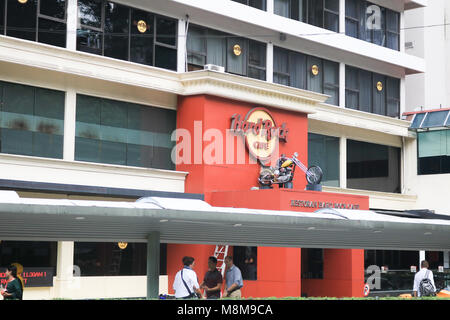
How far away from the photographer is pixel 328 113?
37.0m

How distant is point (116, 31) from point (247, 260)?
9.93m

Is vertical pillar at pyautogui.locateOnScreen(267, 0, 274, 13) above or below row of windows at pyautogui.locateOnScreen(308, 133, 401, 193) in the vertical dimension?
above

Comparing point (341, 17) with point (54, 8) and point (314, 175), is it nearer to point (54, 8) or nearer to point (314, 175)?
point (314, 175)

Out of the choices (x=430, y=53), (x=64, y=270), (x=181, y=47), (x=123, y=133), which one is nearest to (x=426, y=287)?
(x=64, y=270)

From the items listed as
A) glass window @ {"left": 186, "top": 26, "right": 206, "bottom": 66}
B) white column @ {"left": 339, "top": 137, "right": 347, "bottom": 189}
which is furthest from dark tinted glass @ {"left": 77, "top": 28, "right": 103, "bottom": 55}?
white column @ {"left": 339, "top": 137, "right": 347, "bottom": 189}

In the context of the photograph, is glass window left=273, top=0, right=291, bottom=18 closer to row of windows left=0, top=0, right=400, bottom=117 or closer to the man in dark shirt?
row of windows left=0, top=0, right=400, bottom=117

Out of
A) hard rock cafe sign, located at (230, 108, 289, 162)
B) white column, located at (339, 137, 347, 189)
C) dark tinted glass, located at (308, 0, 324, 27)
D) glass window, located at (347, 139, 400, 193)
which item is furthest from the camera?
glass window, located at (347, 139, 400, 193)

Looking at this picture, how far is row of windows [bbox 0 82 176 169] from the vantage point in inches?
1043

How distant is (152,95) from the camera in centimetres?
3045

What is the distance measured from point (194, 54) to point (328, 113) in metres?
8.17

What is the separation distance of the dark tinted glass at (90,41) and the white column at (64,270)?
274 inches

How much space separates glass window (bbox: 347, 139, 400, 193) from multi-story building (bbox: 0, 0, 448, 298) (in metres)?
0.15
